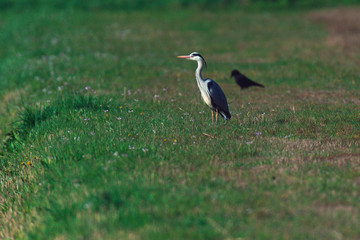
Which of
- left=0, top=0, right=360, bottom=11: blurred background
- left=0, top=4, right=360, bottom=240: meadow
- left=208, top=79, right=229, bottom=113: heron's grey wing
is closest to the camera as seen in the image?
left=0, top=4, right=360, bottom=240: meadow

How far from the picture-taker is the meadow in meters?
5.09

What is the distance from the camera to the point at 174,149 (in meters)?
7.27

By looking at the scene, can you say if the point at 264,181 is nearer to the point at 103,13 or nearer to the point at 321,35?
the point at 321,35

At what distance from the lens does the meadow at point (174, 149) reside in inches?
201

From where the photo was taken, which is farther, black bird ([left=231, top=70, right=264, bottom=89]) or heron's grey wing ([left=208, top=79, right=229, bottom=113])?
black bird ([left=231, top=70, right=264, bottom=89])

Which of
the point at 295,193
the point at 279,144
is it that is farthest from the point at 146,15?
the point at 295,193

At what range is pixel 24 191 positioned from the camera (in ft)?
23.4

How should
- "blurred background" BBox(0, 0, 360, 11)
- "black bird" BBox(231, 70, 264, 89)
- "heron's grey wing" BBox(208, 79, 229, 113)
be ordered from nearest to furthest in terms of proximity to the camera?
"heron's grey wing" BBox(208, 79, 229, 113), "black bird" BBox(231, 70, 264, 89), "blurred background" BBox(0, 0, 360, 11)

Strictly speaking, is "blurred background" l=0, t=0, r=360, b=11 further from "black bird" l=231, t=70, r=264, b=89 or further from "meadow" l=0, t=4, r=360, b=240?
"black bird" l=231, t=70, r=264, b=89

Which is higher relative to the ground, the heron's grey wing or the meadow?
the heron's grey wing

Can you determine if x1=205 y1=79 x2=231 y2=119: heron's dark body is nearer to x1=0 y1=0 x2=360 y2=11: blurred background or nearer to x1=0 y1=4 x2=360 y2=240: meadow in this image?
x1=0 y1=4 x2=360 y2=240: meadow

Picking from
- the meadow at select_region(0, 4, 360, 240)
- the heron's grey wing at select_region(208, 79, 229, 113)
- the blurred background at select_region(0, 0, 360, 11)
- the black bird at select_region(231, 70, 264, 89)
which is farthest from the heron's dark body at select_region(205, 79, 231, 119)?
the blurred background at select_region(0, 0, 360, 11)

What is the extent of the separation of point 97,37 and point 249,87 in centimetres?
1120

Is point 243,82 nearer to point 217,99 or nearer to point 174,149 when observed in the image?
point 217,99
